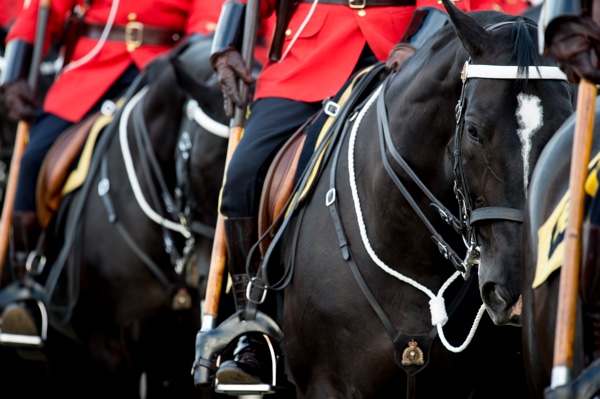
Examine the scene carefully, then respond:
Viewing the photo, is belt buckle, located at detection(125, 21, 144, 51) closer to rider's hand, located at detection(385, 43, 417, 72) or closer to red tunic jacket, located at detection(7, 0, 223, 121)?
red tunic jacket, located at detection(7, 0, 223, 121)

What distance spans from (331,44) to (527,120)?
1.74 m

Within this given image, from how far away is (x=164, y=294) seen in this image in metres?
7.19

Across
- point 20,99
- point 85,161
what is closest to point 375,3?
point 85,161

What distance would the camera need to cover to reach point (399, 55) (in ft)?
16.4

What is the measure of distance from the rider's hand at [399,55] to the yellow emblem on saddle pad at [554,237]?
1.42 m

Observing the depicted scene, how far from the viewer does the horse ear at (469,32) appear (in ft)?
13.6

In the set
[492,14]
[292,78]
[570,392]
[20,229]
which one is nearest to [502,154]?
[492,14]

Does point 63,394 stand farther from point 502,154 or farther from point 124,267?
point 502,154

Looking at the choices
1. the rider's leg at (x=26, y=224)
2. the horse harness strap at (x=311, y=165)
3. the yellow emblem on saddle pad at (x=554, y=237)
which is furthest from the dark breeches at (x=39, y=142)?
the yellow emblem on saddle pad at (x=554, y=237)

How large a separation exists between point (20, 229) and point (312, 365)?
3294 mm

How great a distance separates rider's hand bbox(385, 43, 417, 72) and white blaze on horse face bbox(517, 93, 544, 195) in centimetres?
97

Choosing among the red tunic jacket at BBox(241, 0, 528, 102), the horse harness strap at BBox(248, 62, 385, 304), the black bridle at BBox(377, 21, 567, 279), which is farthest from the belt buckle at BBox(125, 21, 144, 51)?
the black bridle at BBox(377, 21, 567, 279)

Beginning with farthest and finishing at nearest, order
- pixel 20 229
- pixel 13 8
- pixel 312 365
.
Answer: pixel 13 8, pixel 20 229, pixel 312 365

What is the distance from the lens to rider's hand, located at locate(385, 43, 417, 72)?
4951 millimetres
